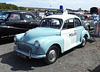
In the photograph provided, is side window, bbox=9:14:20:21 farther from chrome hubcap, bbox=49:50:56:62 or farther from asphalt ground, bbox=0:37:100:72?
chrome hubcap, bbox=49:50:56:62

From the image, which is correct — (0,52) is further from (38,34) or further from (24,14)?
(24,14)

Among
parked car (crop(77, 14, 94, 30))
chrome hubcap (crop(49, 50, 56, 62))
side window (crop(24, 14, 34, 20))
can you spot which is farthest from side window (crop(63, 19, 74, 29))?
parked car (crop(77, 14, 94, 30))

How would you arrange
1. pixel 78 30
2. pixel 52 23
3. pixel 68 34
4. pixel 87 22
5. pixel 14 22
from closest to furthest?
pixel 68 34 < pixel 52 23 < pixel 78 30 < pixel 14 22 < pixel 87 22

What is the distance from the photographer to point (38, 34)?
Result: 13.2 feet

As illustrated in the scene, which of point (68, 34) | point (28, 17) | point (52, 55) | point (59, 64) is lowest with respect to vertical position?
point (59, 64)

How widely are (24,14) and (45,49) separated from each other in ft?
13.4

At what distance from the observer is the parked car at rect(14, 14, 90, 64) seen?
360 centimetres

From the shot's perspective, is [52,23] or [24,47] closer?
[24,47]

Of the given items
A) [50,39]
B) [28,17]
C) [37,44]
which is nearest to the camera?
[37,44]

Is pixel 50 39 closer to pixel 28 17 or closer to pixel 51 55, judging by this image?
pixel 51 55

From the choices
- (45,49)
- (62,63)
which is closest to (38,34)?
(45,49)

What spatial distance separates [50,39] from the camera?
3.79 m

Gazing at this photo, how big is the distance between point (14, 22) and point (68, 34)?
3.45 metres

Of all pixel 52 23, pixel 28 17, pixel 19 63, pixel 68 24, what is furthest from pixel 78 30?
pixel 28 17
